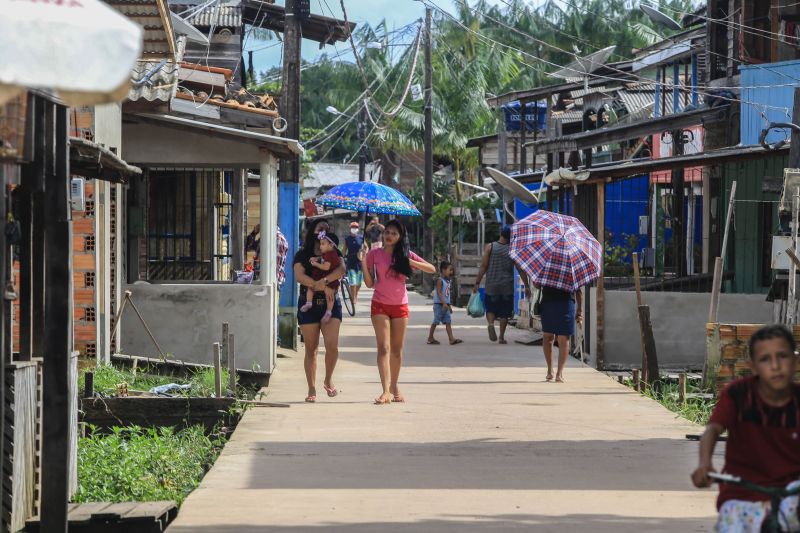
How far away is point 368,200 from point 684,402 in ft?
44.9

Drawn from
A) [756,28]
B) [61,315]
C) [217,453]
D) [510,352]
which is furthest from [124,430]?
[756,28]

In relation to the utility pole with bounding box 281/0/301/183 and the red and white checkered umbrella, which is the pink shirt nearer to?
the red and white checkered umbrella

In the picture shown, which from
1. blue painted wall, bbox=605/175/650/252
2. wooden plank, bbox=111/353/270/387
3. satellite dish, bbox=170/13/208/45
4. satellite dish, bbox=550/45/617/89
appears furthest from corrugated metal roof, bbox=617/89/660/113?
wooden plank, bbox=111/353/270/387

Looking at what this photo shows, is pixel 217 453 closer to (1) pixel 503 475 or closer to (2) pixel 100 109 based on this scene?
(1) pixel 503 475

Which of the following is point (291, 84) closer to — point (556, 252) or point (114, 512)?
point (556, 252)

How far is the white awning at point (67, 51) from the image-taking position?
4523 millimetres

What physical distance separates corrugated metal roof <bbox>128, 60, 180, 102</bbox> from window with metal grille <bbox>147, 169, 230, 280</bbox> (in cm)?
392

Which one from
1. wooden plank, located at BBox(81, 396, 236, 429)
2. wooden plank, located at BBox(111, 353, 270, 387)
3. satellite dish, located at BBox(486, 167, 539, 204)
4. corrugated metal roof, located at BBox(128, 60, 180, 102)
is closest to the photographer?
wooden plank, located at BBox(81, 396, 236, 429)

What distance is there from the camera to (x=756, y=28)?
70.5ft

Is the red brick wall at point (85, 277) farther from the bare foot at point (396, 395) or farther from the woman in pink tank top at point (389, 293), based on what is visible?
the bare foot at point (396, 395)

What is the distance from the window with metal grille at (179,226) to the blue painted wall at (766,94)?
8.08 m

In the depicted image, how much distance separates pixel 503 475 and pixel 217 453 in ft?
9.30

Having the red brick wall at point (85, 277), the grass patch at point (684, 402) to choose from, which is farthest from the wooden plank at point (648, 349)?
the red brick wall at point (85, 277)

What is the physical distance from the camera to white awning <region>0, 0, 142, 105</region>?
4523 millimetres
